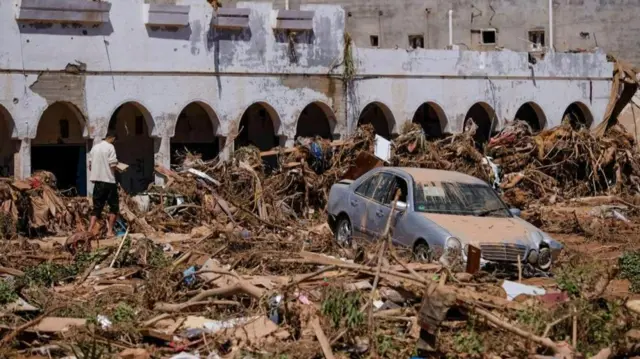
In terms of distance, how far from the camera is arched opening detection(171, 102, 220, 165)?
2916cm

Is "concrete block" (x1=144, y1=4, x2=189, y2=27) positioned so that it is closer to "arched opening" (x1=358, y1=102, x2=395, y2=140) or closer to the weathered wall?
"arched opening" (x1=358, y1=102, x2=395, y2=140)

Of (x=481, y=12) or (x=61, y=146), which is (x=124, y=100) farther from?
(x=481, y=12)

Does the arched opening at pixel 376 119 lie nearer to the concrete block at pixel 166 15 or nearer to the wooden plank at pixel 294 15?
the wooden plank at pixel 294 15

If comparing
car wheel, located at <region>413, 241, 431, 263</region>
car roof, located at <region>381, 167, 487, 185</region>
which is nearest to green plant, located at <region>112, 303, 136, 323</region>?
car wheel, located at <region>413, 241, 431, 263</region>

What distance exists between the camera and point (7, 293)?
464 inches

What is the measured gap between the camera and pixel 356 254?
42.8 feet

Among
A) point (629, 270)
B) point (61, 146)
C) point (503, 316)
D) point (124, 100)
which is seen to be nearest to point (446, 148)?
point (124, 100)

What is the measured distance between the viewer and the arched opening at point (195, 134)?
1148 inches

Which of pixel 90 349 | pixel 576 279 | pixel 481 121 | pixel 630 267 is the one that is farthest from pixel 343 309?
pixel 481 121

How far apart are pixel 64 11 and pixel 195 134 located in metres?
6.49

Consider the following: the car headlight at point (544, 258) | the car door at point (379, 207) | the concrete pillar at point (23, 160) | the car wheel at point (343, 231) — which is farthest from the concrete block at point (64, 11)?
the car headlight at point (544, 258)

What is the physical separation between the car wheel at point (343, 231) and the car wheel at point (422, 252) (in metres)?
2.39

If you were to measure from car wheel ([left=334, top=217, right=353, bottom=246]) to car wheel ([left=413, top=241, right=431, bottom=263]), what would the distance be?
2390 millimetres

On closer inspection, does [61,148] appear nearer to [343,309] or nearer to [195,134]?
[195,134]
